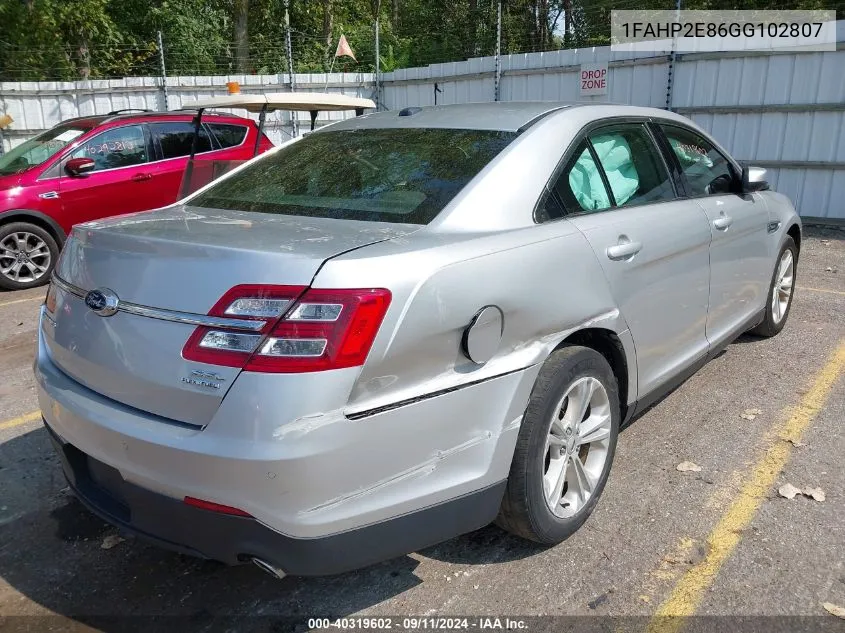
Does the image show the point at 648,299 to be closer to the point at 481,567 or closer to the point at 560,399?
the point at 560,399

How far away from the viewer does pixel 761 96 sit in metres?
10.3

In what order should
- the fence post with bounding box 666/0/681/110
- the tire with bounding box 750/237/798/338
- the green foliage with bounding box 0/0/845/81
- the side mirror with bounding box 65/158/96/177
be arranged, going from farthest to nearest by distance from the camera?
the green foliage with bounding box 0/0/845/81 → the fence post with bounding box 666/0/681/110 → the side mirror with bounding box 65/158/96/177 → the tire with bounding box 750/237/798/338

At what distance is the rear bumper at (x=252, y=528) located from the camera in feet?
6.55

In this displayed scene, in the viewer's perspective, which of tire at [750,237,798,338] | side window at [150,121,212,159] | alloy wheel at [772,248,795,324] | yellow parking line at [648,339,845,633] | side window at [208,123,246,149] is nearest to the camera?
yellow parking line at [648,339,845,633]

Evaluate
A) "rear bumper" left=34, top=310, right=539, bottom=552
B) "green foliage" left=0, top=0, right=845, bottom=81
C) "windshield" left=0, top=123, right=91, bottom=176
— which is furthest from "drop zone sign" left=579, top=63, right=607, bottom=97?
"rear bumper" left=34, top=310, right=539, bottom=552

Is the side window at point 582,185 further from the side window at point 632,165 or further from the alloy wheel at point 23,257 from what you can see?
the alloy wheel at point 23,257

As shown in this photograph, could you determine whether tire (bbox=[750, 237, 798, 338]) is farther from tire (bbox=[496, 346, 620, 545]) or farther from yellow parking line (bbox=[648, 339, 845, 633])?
tire (bbox=[496, 346, 620, 545])

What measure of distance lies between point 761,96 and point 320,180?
30.9 feet

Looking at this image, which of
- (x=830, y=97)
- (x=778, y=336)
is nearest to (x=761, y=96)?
(x=830, y=97)

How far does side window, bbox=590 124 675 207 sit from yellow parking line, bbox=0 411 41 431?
132 inches

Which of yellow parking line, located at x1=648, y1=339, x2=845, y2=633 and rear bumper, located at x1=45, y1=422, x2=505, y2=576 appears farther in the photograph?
yellow parking line, located at x1=648, y1=339, x2=845, y2=633

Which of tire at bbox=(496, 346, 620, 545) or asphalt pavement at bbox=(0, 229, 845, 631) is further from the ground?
tire at bbox=(496, 346, 620, 545)

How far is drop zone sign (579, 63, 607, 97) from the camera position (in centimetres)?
1139

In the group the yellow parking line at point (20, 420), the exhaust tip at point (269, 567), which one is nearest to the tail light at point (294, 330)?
the exhaust tip at point (269, 567)
